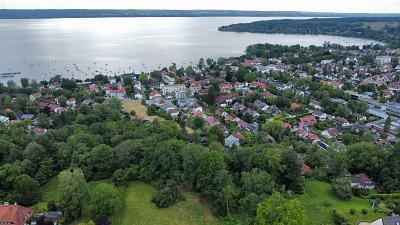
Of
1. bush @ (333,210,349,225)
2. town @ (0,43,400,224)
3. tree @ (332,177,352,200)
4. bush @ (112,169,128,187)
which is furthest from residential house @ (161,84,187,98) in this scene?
bush @ (333,210,349,225)

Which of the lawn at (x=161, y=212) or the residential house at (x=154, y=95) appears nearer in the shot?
the lawn at (x=161, y=212)

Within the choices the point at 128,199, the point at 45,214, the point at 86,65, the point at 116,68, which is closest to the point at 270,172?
the point at 128,199

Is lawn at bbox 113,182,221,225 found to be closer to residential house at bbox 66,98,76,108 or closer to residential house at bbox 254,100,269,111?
residential house at bbox 254,100,269,111

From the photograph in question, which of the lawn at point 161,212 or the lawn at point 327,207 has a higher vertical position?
the lawn at point 327,207

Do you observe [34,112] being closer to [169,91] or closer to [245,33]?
[169,91]

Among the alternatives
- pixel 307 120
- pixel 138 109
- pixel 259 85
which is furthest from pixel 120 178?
pixel 259 85

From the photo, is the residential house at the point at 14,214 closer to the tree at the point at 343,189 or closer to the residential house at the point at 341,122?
the tree at the point at 343,189

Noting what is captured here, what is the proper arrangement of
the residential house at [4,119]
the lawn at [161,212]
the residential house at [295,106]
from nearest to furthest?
the lawn at [161,212] < the residential house at [4,119] < the residential house at [295,106]

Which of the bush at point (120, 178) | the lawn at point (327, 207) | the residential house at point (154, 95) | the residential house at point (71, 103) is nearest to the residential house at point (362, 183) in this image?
the lawn at point (327, 207)
